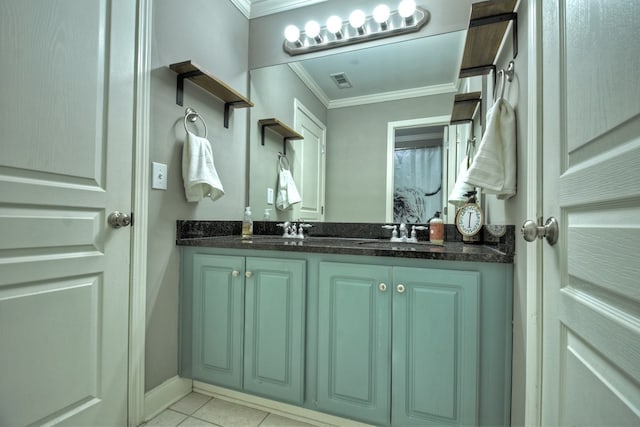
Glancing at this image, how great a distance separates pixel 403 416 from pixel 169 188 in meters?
1.42

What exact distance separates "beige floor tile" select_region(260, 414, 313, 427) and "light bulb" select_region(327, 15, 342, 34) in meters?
2.10

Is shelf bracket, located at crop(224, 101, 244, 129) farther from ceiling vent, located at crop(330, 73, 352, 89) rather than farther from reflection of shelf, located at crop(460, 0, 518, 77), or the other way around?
reflection of shelf, located at crop(460, 0, 518, 77)

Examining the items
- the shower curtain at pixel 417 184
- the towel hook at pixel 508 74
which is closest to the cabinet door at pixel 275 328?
the shower curtain at pixel 417 184

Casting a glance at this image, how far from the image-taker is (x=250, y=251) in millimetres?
1337

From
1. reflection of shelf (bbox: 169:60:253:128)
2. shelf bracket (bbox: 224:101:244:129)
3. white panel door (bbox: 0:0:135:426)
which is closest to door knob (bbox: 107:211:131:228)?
white panel door (bbox: 0:0:135:426)

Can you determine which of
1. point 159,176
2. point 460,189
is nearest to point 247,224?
point 159,176

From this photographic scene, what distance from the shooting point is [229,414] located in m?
1.35

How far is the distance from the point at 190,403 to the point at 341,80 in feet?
6.46

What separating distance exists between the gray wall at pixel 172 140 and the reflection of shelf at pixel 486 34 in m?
1.33

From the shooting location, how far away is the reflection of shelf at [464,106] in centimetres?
149

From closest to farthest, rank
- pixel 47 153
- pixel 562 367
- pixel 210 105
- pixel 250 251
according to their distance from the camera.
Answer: pixel 562 367 < pixel 47 153 < pixel 250 251 < pixel 210 105

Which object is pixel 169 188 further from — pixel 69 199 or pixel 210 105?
pixel 210 105

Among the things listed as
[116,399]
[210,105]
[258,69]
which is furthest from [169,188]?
[258,69]

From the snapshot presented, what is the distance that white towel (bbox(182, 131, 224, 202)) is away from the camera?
4.71 ft
